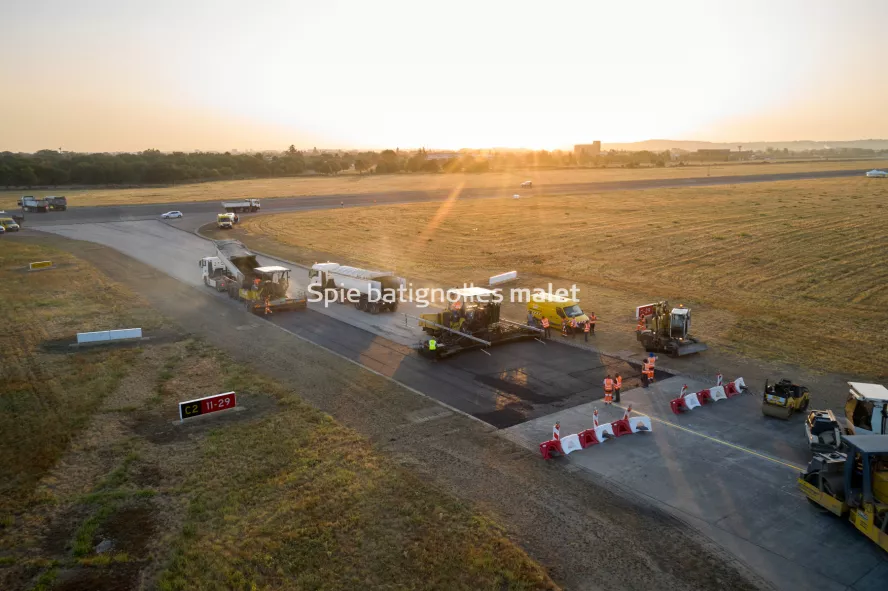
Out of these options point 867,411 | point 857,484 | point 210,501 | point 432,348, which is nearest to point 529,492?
point 857,484

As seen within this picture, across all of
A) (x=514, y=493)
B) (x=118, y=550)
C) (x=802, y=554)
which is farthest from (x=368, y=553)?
(x=802, y=554)

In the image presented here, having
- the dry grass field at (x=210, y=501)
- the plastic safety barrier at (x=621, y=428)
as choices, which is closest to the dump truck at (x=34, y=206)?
the dry grass field at (x=210, y=501)

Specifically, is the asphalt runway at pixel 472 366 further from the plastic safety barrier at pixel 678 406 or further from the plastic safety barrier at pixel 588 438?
the plastic safety barrier at pixel 678 406

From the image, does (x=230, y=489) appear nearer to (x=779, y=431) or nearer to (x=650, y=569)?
(x=650, y=569)

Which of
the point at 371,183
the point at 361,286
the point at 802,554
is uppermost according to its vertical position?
the point at 371,183

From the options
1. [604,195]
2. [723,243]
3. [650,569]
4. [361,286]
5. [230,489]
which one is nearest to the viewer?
[650,569]
